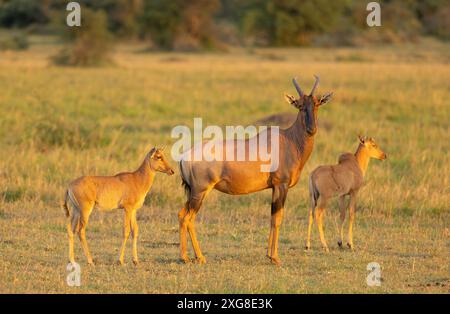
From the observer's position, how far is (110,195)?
8.48 meters

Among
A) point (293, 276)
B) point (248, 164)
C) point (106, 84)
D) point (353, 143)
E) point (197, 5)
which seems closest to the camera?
point (293, 276)

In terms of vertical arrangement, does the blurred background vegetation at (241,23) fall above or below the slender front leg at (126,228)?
above

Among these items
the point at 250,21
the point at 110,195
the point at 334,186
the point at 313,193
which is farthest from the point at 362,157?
the point at 250,21

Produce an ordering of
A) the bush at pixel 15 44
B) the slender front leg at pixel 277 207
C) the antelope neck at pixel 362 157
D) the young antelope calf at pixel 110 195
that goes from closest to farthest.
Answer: the young antelope calf at pixel 110 195, the slender front leg at pixel 277 207, the antelope neck at pixel 362 157, the bush at pixel 15 44

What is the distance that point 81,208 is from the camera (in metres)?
8.37

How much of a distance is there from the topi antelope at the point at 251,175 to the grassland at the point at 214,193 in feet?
1.26

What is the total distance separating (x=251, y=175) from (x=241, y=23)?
5187 centimetres

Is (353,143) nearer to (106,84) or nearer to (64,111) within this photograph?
(64,111)

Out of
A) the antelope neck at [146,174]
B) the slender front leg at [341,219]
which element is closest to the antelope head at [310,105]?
the slender front leg at [341,219]

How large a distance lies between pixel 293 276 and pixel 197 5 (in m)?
50.1

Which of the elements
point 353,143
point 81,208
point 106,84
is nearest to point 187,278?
point 81,208

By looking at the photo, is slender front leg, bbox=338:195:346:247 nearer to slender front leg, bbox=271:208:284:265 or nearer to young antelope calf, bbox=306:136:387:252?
young antelope calf, bbox=306:136:387:252

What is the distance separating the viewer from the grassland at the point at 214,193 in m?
8.02

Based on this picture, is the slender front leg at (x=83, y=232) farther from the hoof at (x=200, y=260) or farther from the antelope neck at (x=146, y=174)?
the hoof at (x=200, y=260)
